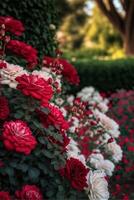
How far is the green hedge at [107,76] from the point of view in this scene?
→ 8531mm

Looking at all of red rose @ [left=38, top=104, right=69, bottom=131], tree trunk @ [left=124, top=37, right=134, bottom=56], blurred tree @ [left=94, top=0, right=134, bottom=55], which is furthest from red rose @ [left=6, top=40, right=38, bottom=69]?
tree trunk @ [left=124, top=37, right=134, bottom=56]

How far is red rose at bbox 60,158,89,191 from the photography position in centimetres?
261

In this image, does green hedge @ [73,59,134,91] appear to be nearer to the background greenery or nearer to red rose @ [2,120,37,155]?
the background greenery

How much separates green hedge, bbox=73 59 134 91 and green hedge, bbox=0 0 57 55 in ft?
12.4

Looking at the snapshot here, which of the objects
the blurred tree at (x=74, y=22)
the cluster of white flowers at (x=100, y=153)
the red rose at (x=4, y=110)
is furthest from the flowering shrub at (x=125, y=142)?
the blurred tree at (x=74, y=22)

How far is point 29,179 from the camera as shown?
103 inches

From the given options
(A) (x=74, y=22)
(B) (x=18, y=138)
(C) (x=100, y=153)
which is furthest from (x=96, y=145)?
(A) (x=74, y=22)

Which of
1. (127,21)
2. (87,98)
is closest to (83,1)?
(127,21)

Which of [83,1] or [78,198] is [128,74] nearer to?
[78,198]

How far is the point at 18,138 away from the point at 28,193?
274 mm

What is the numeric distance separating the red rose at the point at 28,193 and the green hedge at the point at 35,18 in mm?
2236

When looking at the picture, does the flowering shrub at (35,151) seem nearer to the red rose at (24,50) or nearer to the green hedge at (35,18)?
the red rose at (24,50)

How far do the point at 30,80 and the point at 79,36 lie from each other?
3740 centimetres

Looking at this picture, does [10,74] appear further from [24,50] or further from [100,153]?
[100,153]
